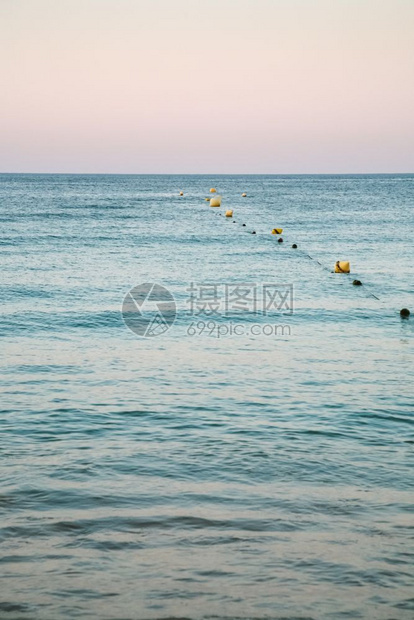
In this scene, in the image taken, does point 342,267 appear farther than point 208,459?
Yes

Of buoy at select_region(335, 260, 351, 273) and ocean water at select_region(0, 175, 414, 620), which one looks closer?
ocean water at select_region(0, 175, 414, 620)

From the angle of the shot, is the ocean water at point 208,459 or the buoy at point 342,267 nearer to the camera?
the ocean water at point 208,459

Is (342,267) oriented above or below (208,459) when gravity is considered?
above

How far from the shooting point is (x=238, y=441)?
12586mm

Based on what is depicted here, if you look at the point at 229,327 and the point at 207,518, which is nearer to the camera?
the point at 207,518

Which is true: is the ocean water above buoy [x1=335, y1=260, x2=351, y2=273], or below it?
below

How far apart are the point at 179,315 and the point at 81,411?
36.5 ft

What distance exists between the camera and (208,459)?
38.5 feet

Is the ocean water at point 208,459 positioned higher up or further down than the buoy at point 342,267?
further down

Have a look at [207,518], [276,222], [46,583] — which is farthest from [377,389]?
[276,222]

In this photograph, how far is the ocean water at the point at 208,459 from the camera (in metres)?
7.97

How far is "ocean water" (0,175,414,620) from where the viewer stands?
26.2ft

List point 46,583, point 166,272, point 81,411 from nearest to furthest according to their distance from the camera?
point 46,583 → point 81,411 → point 166,272

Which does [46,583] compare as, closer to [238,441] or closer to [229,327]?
[238,441]
